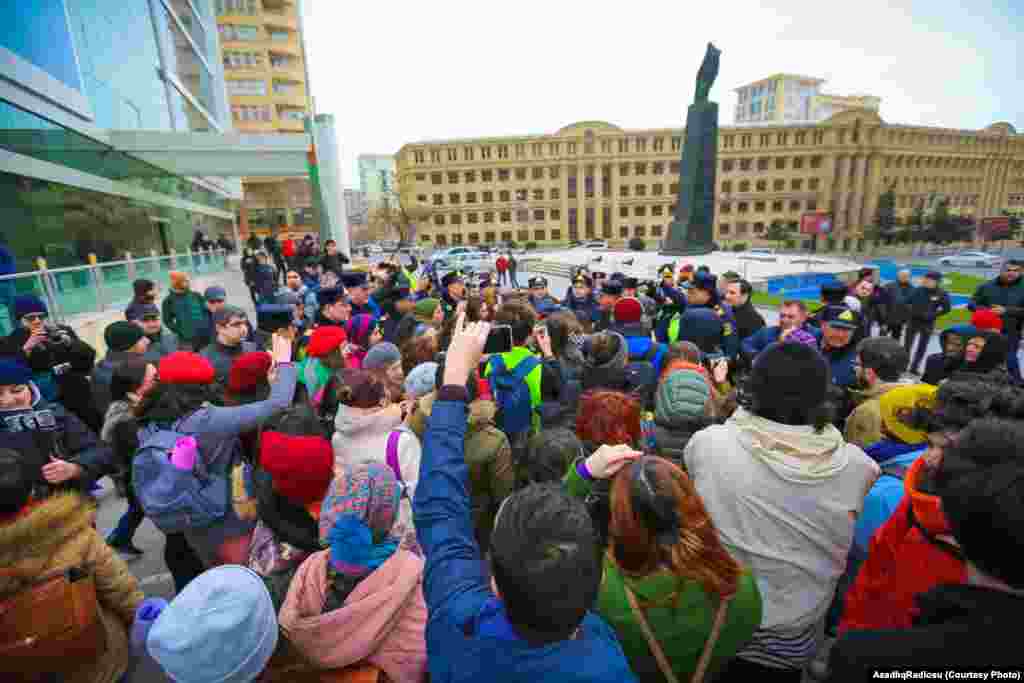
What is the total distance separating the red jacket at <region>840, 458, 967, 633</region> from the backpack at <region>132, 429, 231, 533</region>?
2778 millimetres

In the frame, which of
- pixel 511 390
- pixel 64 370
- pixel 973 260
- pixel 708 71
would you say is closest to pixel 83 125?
pixel 64 370

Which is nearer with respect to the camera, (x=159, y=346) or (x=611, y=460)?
(x=611, y=460)

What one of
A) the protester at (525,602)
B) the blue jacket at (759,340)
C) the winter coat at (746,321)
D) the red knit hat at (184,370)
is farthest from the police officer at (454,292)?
the protester at (525,602)

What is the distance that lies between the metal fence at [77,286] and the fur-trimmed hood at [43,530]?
21.1 feet

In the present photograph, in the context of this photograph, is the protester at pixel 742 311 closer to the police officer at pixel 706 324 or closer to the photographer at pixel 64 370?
the police officer at pixel 706 324

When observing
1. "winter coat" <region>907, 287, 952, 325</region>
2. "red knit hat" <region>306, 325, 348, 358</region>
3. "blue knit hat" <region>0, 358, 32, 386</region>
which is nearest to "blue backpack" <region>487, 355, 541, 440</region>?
"red knit hat" <region>306, 325, 348, 358</region>

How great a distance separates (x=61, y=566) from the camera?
151 cm

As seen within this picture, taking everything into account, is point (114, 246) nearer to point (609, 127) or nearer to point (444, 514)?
point (444, 514)

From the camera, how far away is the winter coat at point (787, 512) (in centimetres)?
150

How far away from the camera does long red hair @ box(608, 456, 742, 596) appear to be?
1234 millimetres

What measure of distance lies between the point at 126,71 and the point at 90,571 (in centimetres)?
2122

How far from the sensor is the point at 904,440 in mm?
2160

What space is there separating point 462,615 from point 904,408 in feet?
7.87

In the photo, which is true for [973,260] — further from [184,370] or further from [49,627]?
[49,627]
